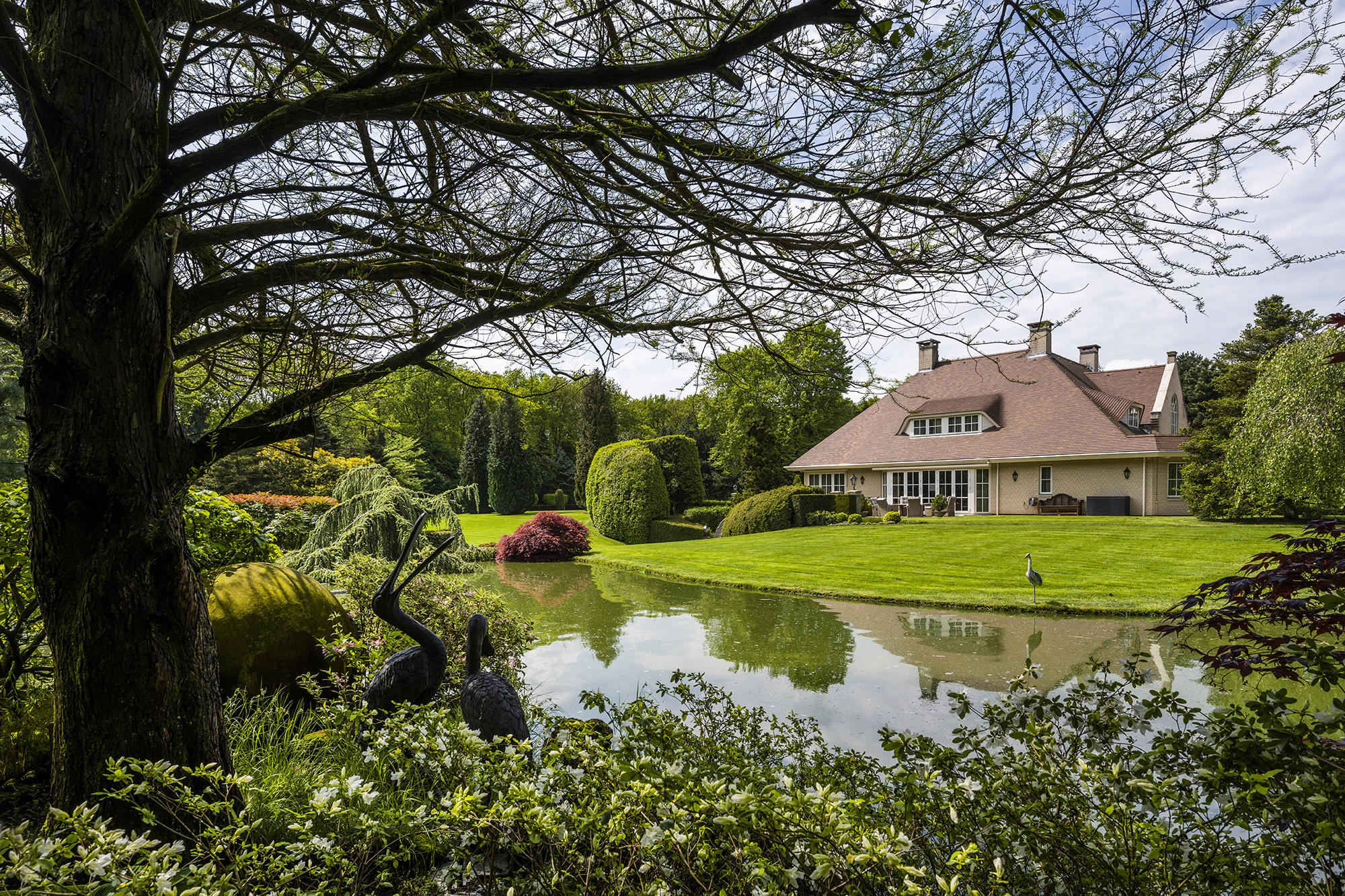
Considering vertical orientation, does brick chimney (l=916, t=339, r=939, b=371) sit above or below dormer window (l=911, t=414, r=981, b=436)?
above

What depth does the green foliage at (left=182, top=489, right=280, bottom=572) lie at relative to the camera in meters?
4.89

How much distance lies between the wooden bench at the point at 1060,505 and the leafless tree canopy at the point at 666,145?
21501mm

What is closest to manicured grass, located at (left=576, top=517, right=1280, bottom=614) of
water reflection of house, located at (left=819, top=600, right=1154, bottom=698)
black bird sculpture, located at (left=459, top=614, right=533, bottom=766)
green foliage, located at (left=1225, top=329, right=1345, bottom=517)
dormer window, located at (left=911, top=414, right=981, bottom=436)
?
water reflection of house, located at (left=819, top=600, right=1154, bottom=698)

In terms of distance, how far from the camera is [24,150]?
237 cm

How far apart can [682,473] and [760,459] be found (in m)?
3.51

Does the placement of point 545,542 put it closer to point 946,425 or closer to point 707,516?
point 707,516

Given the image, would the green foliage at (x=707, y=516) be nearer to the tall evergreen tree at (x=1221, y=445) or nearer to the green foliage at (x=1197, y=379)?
the tall evergreen tree at (x=1221, y=445)

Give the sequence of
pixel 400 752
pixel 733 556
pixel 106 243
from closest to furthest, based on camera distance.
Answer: pixel 106 243
pixel 400 752
pixel 733 556

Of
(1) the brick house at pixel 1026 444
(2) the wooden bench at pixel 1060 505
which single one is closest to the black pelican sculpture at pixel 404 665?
(1) the brick house at pixel 1026 444

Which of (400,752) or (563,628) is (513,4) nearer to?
(400,752)

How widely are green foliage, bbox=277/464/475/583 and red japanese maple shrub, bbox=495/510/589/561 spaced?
5518 millimetres

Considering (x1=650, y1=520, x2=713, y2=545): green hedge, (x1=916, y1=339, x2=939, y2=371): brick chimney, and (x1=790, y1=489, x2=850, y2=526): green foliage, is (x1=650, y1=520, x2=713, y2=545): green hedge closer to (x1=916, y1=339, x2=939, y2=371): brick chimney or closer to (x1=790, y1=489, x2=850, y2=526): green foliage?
(x1=790, y1=489, x2=850, y2=526): green foliage

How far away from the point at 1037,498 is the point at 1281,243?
2162cm

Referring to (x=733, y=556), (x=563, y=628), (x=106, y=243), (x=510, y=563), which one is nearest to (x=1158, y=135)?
(x=106, y=243)
